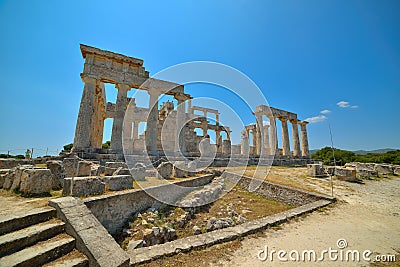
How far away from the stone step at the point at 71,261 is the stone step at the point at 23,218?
112cm

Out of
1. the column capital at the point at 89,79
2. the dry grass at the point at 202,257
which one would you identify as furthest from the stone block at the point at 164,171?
the column capital at the point at 89,79

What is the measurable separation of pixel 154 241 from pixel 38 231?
2328 millimetres

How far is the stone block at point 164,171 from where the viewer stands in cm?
862

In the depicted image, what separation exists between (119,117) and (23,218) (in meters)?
12.2

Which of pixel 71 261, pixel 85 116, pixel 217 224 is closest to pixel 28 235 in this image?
pixel 71 261

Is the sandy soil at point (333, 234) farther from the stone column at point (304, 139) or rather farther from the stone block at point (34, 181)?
the stone column at point (304, 139)

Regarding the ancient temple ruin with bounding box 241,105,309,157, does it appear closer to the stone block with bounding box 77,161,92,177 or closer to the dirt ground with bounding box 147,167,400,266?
the dirt ground with bounding box 147,167,400,266

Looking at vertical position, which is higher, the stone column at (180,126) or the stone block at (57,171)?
the stone column at (180,126)

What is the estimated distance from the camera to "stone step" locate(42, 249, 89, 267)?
2488 mm

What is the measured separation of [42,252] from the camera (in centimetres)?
254

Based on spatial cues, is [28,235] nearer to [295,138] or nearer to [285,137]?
[285,137]

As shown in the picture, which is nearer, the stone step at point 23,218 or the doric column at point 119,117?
the stone step at point 23,218

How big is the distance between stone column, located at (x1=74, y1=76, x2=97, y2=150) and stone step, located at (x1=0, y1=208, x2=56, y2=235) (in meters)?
10.9

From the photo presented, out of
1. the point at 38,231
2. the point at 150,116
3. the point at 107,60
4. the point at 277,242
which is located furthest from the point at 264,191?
the point at 107,60
